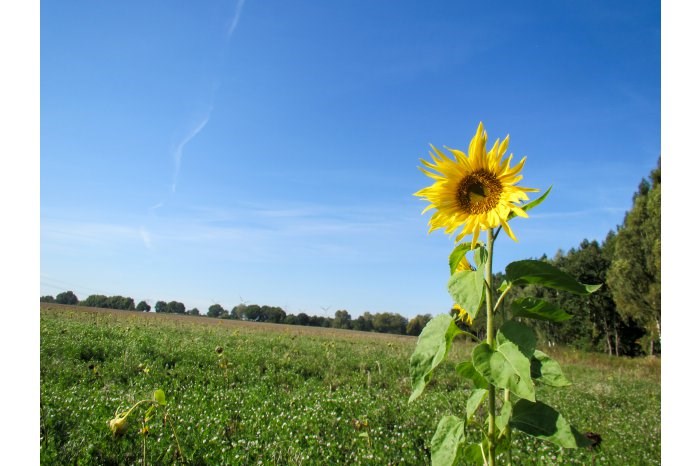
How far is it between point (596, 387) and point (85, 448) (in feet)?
31.3

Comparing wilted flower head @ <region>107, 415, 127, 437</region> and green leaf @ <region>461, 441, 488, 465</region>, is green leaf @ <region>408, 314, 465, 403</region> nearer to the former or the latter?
green leaf @ <region>461, 441, 488, 465</region>

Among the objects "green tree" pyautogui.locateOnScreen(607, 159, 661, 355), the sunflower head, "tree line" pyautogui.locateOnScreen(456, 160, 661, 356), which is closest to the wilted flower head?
the sunflower head

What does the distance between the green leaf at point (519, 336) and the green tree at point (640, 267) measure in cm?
2159

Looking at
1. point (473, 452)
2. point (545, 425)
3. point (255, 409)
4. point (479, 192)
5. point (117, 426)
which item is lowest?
point (255, 409)

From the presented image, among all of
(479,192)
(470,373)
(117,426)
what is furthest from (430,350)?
(117,426)

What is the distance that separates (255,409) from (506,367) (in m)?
3.92

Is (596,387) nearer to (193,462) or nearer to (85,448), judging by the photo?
(193,462)

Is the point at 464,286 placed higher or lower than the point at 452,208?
lower

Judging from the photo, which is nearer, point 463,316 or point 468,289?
point 468,289

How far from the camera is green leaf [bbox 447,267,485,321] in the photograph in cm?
113

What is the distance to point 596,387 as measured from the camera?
29.6 ft

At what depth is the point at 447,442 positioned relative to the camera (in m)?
1.30

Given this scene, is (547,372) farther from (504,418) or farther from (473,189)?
(473,189)

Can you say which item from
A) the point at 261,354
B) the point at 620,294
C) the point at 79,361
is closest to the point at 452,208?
the point at 79,361
